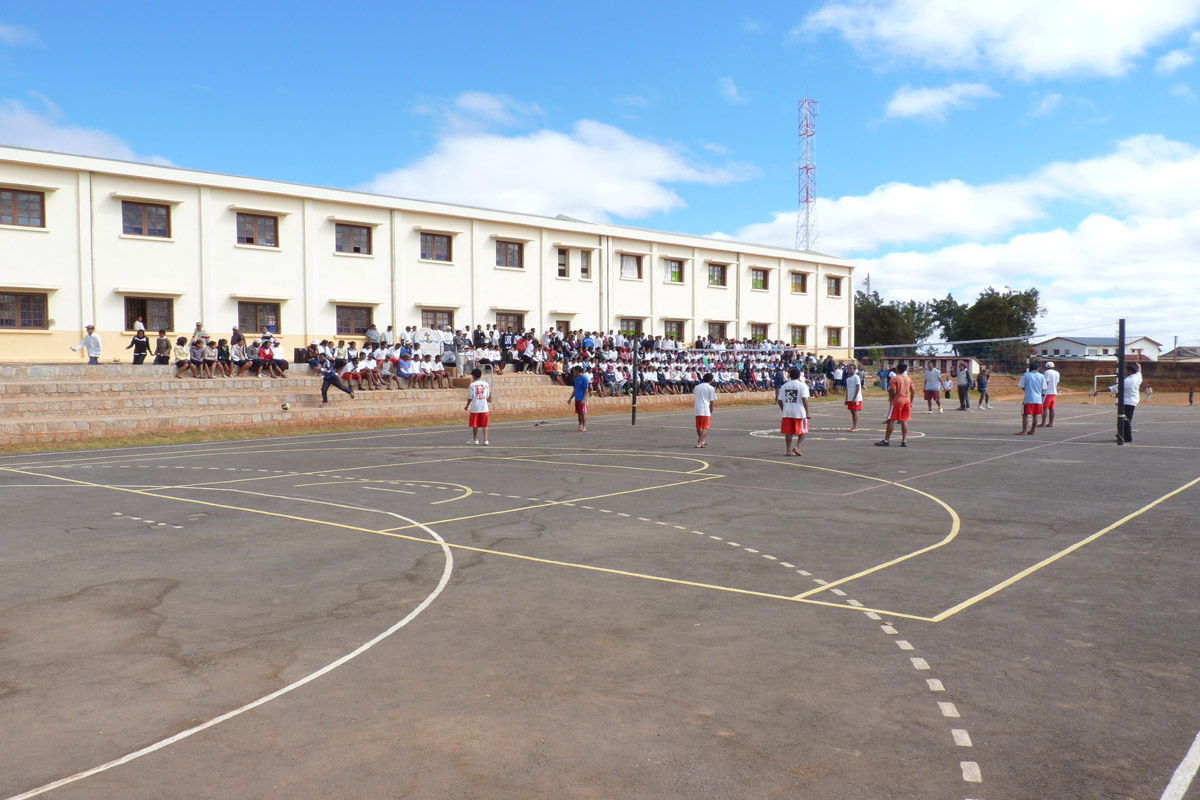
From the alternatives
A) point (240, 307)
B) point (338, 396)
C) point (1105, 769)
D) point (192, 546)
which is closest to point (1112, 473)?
point (1105, 769)

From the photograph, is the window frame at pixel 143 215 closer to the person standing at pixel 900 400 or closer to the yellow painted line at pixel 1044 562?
the person standing at pixel 900 400

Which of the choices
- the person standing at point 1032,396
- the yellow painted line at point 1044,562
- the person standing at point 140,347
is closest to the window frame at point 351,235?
the person standing at point 140,347

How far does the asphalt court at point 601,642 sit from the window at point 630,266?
30.8 m

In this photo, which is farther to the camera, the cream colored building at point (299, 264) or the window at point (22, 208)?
the cream colored building at point (299, 264)

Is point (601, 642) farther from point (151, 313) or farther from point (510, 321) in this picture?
point (510, 321)

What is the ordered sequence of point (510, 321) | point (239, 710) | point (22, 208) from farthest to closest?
1. point (510, 321)
2. point (22, 208)
3. point (239, 710)

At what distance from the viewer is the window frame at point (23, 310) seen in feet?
90.0

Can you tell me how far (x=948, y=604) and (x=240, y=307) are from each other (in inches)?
1175

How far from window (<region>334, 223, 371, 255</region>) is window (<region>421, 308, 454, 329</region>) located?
3363 mm

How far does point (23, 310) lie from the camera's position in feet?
90.9

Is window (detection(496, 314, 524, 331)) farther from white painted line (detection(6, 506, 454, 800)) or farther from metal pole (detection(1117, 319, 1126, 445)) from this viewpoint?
white painted line (detection(6, 506, 454, 800))

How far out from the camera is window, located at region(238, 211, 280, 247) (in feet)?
104

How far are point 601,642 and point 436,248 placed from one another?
32243 millimetres

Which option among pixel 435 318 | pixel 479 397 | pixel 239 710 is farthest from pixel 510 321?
pixel 239 710
